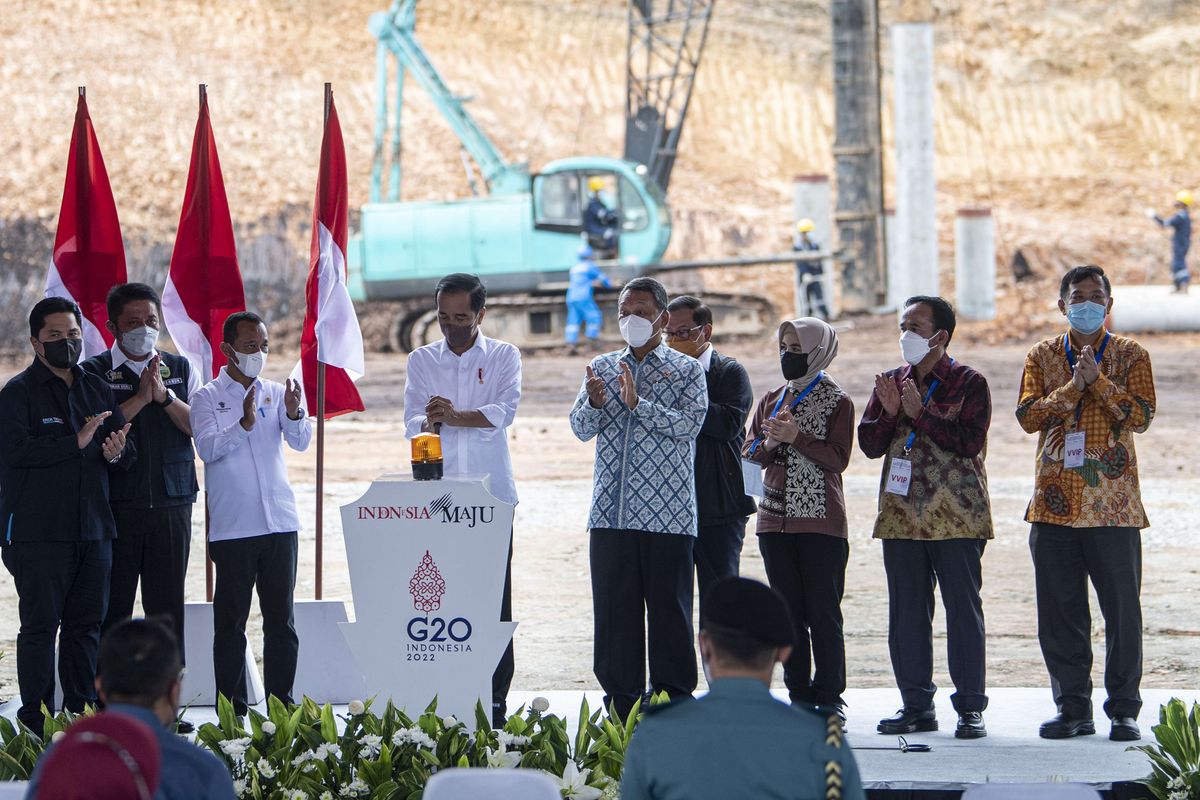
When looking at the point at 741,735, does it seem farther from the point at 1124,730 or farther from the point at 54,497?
the point at 54,497

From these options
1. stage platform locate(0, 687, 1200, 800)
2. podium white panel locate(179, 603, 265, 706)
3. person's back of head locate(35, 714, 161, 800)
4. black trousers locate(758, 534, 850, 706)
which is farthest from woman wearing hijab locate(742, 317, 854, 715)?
person's back of head locate(35, 714, 161, 800)

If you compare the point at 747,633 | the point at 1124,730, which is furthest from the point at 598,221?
the point at 747,633

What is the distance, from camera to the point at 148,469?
19.8 ft

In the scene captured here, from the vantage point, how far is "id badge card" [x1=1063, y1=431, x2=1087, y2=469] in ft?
19.5

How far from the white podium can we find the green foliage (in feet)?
6.69

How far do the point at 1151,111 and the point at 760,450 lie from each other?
136 feet

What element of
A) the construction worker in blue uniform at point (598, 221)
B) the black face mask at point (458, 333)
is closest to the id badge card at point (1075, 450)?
the black face mask at point (458, 333)

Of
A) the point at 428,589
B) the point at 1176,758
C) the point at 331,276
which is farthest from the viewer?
the point at 331,276

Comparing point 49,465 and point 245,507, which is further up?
point 49,465

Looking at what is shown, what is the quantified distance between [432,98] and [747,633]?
90.1 feet

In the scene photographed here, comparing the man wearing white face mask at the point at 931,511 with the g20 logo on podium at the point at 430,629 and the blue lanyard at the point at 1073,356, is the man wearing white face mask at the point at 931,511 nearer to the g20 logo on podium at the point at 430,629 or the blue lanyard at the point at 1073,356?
the blue lanyard at the point at 1073,356

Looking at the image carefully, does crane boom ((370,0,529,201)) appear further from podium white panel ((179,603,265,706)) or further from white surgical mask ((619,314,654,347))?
white surgical mask ((619,314,654,347))

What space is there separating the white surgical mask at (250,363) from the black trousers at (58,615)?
770 mm

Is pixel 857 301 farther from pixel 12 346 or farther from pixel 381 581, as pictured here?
pixel 381 581
